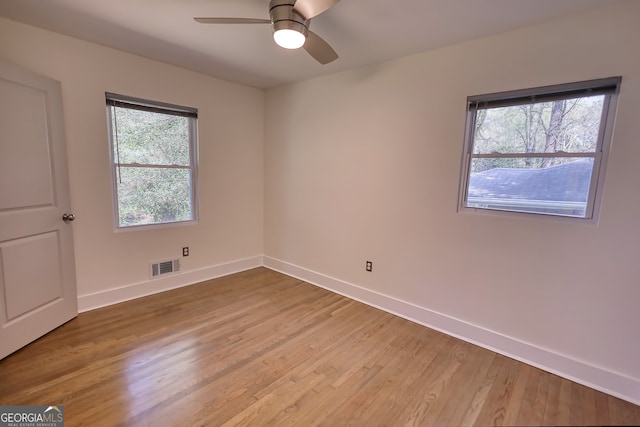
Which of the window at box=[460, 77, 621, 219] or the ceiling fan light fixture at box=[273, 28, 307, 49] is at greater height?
the ceiling fan light fixture at box=[273, 28, 307, 49]

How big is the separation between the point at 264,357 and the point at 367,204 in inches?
66.3

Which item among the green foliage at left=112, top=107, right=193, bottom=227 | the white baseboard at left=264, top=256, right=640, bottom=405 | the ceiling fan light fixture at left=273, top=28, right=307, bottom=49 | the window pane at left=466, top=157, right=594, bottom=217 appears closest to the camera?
the ceiling fan light fixture at left=273, top=28, right=307, bottom=49

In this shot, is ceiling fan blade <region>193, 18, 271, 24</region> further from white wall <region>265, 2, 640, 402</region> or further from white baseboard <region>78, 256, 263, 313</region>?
white baseboard <region>78, 256, 263, 313</region>

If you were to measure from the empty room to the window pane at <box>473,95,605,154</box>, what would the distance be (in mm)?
15

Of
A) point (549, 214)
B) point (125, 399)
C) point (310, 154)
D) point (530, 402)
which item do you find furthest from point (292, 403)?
point (310, 154)

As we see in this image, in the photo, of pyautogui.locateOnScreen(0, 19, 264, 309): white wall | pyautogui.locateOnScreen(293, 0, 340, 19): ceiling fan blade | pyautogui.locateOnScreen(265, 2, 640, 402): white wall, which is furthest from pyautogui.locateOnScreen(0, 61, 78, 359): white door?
pyautogui.locateOnScreen(265, 2, 640, 402): white wall

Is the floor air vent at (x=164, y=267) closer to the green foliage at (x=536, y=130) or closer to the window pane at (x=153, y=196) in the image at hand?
the window pane at (x=153, y=196)

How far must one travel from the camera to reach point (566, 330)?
1984 millimetres

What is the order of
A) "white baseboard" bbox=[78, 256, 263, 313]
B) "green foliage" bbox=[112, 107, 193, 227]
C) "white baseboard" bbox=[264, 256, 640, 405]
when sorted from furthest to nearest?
"green foliage" bbox=[112, 107, 193, 227] → "white baseboard" bbox=[78, 256, 263, 313] → "white baseboard" bbox=[264, 256, 640, 405]

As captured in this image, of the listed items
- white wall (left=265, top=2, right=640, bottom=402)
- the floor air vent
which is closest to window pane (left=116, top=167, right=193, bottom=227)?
the floor air vent

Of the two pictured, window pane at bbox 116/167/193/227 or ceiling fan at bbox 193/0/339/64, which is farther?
window pane at bbox 116/167/193/227

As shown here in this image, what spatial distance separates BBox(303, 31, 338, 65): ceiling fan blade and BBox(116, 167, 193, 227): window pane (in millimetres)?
2085

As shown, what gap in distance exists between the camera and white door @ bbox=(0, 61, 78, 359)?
6.49 ft

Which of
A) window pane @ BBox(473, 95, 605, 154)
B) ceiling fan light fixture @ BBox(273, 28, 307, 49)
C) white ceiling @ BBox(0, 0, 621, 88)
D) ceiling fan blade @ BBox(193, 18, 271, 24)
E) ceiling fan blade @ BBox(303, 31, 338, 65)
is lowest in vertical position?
window pane @ BBox(473, 95, 605, 154)
